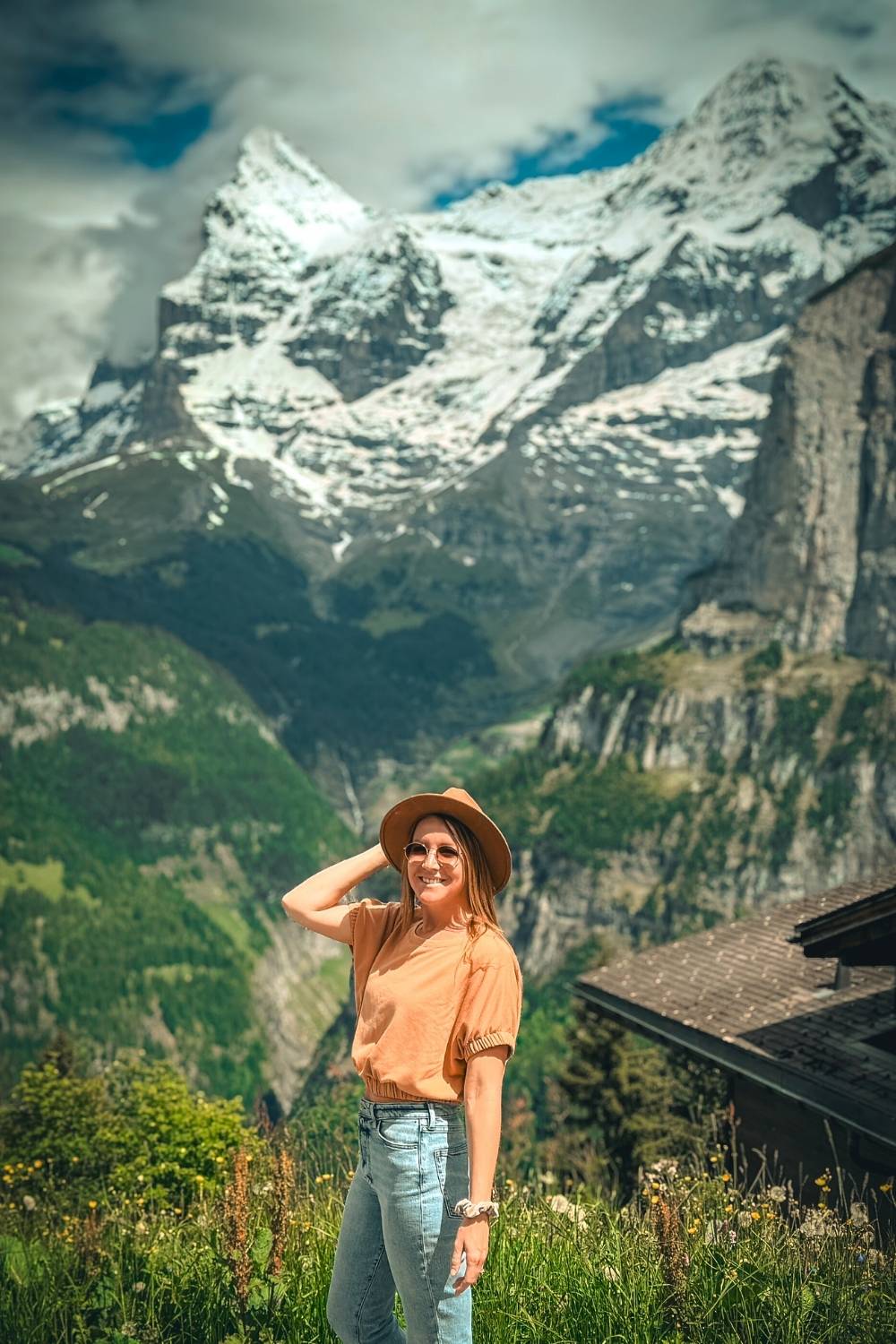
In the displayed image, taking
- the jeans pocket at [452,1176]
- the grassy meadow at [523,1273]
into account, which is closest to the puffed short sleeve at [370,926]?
the jeans pocket at [452,1176]

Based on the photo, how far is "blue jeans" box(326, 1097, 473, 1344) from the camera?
5.94 metres

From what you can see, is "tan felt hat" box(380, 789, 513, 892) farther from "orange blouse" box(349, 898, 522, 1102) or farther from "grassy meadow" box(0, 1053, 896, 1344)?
"grassy meadow" box(0, 1053, 896, 1344)

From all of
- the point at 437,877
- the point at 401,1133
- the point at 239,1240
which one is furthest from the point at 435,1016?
the point at 239,1240

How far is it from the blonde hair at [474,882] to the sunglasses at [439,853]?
4 cm

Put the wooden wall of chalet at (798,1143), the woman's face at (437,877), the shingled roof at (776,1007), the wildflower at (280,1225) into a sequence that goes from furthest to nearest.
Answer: the shingled roof at (776,1007)
the wooden wall of chalet at (798,1143)
the wildflower at (280,1225)
the woman's face at (437,877)

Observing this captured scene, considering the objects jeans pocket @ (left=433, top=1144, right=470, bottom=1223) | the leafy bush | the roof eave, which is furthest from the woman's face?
the leafy bush

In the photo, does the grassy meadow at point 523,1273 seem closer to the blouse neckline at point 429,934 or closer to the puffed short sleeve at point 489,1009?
the puffed short sleeve at point 489,1009

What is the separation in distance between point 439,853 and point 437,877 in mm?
124

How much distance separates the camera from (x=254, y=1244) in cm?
719

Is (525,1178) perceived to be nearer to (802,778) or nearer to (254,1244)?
(254,1244)

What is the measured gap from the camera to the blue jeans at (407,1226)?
5941 millimetres

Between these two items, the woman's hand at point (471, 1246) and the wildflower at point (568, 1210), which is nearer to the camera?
the woman's hand at point (471, 1246)

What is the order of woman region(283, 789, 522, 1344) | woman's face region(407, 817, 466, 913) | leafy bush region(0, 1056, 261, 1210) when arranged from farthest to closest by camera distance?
leafy bush region(0, 1056, 261, 1210)
woman's face region(407, 817, 466, 913)
woman region(283, 789, 522, 1344)

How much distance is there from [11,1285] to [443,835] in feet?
13.6
